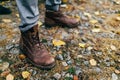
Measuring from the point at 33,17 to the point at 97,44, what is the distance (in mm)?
931

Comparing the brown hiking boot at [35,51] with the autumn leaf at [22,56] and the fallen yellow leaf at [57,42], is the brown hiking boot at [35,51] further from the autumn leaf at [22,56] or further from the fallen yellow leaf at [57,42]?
the fallen yellow leaf at [57,42]

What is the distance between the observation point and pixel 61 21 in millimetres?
2844

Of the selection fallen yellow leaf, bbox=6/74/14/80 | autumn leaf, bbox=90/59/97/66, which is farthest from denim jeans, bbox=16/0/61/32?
autumn leaf, bbox=90/59/97/66

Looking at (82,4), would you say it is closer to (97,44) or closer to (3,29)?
(97,44)

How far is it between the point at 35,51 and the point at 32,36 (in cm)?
15

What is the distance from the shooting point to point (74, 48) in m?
2.59

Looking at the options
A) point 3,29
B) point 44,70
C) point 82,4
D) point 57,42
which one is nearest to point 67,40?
point 57,42

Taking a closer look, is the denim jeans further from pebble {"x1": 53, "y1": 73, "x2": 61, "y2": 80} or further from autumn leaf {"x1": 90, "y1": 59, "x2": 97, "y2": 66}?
autumn leaf {"x1": 90, "y1": 59, "x2": 97, "y2": 66}

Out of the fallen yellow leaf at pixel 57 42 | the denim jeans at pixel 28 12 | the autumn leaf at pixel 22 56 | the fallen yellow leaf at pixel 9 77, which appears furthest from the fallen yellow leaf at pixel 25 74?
the fallen yellow leaf at pixel 57 42

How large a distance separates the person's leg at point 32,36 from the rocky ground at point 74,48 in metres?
0.09

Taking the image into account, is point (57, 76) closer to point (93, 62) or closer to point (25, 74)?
point (25, 74)

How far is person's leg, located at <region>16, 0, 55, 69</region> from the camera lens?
2092 millimetres

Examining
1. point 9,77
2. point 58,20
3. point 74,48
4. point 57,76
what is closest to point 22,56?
point 9,77

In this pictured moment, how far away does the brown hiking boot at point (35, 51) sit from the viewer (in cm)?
221
